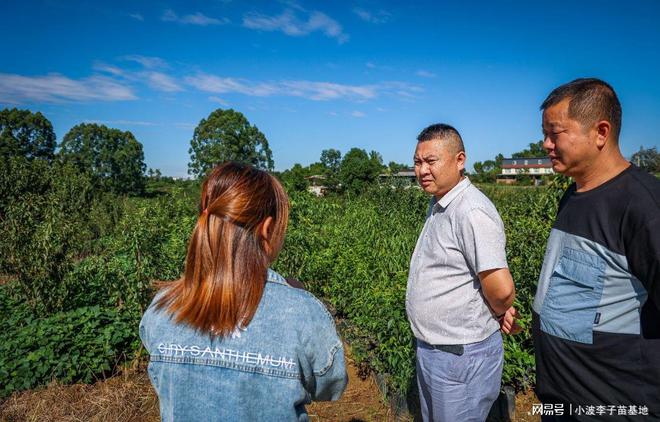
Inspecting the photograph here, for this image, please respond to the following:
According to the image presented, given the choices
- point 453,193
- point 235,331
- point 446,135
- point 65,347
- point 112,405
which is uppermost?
point 446,135

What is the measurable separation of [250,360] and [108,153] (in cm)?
5146

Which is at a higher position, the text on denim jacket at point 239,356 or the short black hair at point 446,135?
the short black hair at point 446,135

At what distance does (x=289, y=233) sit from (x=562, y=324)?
11.9 ft

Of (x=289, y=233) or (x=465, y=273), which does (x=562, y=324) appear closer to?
(x=465, y=273)

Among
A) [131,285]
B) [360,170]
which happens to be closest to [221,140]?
[360,170]

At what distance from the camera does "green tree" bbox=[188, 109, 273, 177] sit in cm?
3747

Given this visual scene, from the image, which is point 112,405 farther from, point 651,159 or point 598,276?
point 651,159

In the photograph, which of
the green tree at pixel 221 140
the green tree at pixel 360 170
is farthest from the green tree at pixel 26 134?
the green tree at pixel 360 170

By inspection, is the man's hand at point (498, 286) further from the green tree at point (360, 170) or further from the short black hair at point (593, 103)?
the green tree at point (360, 170)

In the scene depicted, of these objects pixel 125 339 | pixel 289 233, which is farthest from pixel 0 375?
pixel 289 233

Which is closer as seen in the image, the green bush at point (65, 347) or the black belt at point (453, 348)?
the black belt at point (453, 348)

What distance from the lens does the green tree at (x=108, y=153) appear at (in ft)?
145

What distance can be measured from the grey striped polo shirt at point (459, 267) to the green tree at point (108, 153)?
4617 cm

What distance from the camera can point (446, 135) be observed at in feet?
7.11
